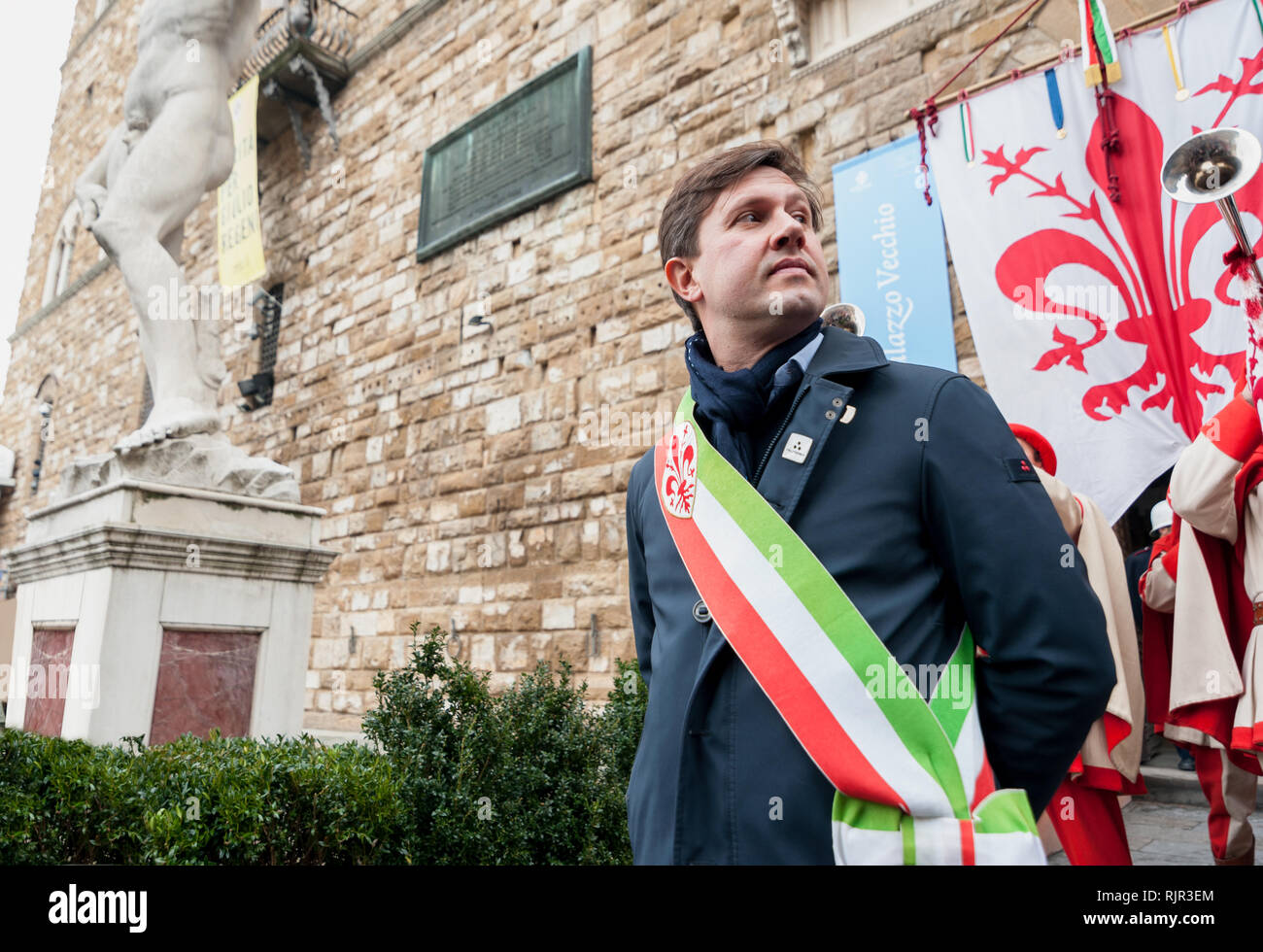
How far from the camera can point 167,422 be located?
12.6ft

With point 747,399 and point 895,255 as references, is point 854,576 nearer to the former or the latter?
point 747,399

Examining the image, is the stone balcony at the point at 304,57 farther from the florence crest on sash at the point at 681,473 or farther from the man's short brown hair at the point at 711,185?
the florence crest on sash at the point at 681,473

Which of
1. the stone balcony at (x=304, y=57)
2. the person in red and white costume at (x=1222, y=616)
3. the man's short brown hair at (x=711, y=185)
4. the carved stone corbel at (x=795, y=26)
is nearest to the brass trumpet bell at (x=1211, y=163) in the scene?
the person in red and white costume at (x=1222, y=616)

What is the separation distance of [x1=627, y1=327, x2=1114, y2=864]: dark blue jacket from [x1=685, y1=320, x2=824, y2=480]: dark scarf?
0.04 metres

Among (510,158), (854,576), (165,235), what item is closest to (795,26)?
(510,158)

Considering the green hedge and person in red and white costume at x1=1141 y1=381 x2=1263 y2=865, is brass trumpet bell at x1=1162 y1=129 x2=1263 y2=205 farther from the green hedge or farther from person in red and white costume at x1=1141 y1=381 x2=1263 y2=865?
the green hedge

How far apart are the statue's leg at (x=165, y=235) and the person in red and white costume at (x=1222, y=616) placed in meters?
4.18

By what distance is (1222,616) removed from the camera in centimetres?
279

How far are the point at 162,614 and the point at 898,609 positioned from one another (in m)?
3.40

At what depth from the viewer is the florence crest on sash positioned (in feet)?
4.05

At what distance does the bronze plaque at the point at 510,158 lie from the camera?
711 cm

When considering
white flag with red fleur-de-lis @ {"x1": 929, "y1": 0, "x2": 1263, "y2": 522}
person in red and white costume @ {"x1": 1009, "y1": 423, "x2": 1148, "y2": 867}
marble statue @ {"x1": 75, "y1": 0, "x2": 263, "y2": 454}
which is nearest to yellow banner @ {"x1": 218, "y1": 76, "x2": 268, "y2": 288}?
marble statue @ {"x1": 75, "y1": 0, "x2": 263, "y2": 454}

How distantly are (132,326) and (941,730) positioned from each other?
15197 millimetres
